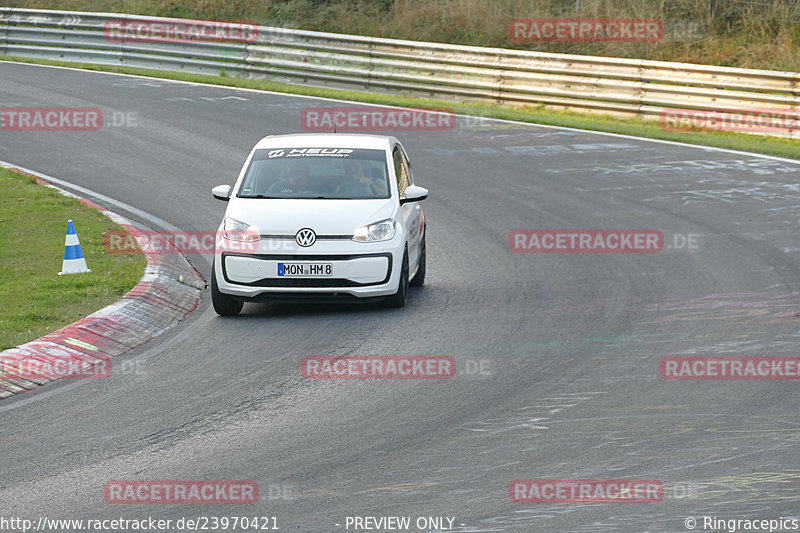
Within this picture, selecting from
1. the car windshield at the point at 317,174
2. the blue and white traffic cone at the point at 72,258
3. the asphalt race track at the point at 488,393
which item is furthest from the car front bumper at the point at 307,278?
the blue and white traffic cone at the point at 72,258

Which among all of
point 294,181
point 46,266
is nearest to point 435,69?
point 294,181

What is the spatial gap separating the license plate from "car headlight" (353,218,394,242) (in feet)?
1.55

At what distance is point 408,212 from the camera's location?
1225 cm

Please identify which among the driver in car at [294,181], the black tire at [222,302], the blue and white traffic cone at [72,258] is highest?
the driver in car at [294,181]

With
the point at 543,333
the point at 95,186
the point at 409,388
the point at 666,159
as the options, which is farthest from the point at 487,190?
the point at 409,388

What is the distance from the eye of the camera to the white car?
36.6 ft

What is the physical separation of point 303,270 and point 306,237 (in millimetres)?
339

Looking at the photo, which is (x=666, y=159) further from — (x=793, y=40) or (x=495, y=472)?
(x=495, y=472)

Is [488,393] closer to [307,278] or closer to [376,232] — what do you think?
[307,278]

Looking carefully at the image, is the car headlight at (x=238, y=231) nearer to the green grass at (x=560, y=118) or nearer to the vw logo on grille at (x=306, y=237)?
the vw logo on grille at (x=306, y=237)

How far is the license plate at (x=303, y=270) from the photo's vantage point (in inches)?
437

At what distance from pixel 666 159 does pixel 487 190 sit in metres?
3.76

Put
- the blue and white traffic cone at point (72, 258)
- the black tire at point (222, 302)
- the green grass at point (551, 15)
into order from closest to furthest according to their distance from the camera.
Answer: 1. the black tire at point (222, 302)
2. the blue and white traffic cone at point (72, 258)
3. the green grass at point (551, 15)

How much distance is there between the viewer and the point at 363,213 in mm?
11570
